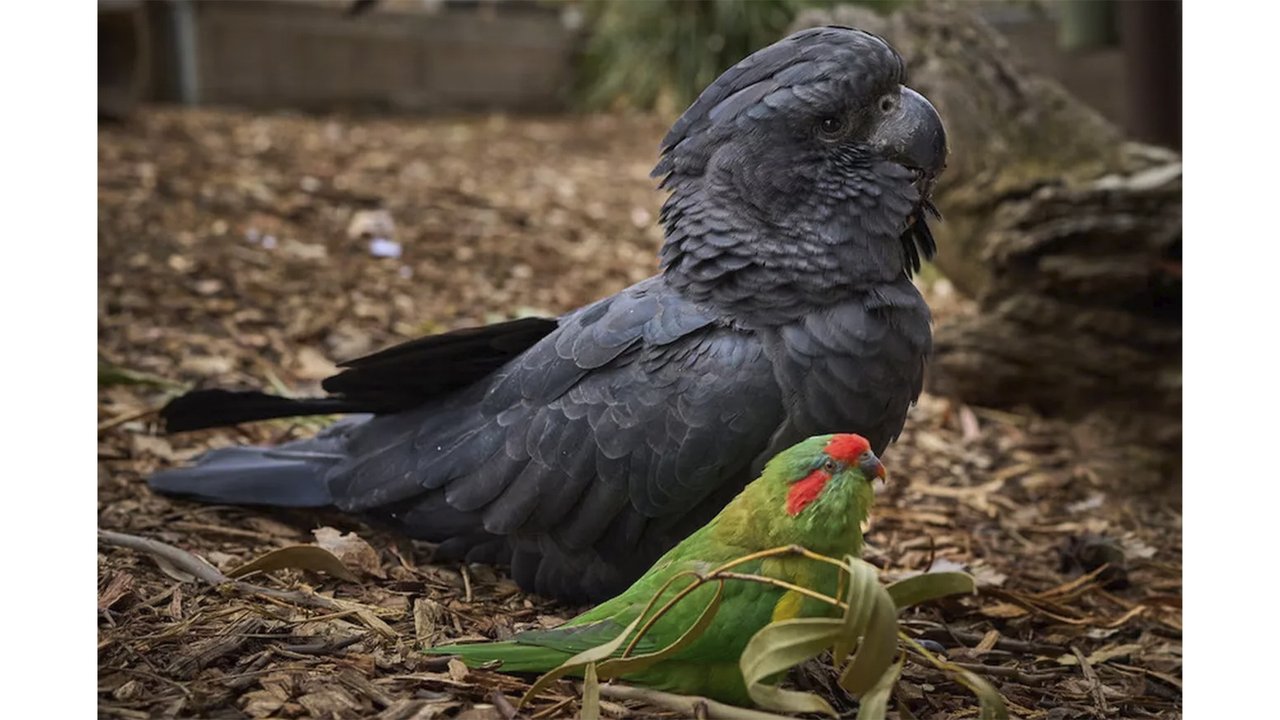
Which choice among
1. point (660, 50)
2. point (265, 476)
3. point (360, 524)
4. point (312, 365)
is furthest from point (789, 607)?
point (660, 50)

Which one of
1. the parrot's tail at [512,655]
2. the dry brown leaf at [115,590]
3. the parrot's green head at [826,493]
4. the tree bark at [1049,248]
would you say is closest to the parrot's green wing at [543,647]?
the parrot's tail at [512,655]

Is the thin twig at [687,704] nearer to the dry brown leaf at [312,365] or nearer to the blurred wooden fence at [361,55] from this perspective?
the dry brown leaf at [312,365]

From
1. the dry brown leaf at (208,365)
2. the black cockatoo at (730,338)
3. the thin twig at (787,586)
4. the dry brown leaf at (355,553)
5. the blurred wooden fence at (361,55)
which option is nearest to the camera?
the thin twig at (787,586)

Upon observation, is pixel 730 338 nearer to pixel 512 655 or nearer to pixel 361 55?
pixel 512 655

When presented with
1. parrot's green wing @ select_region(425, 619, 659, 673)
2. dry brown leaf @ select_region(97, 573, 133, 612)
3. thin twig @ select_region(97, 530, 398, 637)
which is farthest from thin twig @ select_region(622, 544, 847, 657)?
dry brown leaf @ select_region(97, 573, 133, 612)

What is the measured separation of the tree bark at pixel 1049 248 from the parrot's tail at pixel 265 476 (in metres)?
2.81

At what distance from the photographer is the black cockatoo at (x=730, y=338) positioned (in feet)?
9.48

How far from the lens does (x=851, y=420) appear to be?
2.90 meters

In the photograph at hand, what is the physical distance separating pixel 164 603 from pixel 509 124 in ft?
24.8

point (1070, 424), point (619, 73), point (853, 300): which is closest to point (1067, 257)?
point (1070, 424)

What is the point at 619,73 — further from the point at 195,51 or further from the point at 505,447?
the point at 505,447

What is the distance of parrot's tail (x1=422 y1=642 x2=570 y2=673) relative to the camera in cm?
245

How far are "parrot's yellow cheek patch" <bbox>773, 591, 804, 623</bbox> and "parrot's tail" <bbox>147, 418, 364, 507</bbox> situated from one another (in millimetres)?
1685

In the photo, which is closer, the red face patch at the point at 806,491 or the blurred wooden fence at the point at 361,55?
the red face patch at the point at 806,491
